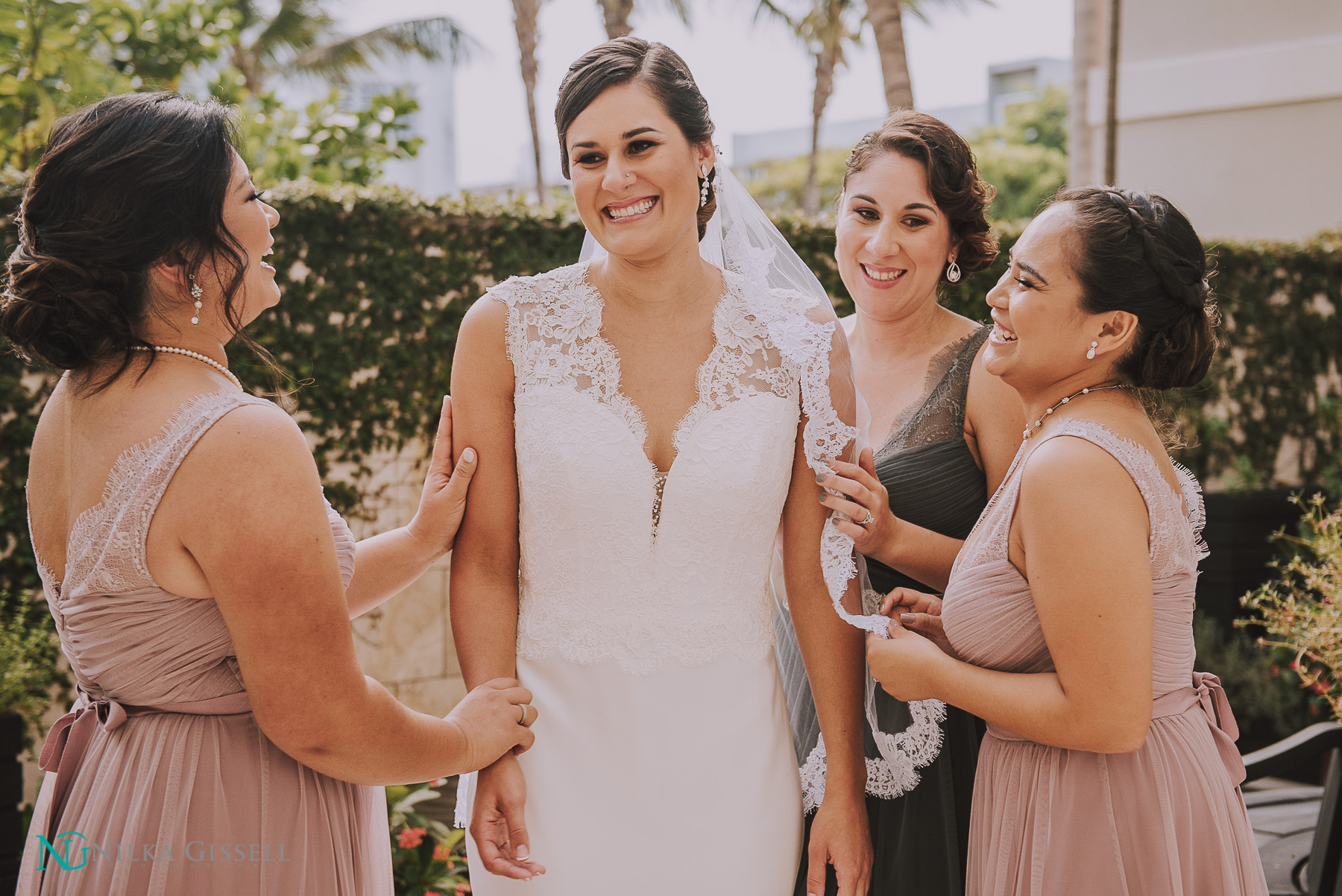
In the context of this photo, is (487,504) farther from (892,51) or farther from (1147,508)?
(892,51)

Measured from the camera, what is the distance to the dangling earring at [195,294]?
1672mm

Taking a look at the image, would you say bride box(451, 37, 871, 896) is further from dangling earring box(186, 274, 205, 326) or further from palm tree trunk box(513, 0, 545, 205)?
palm tree trunk box(513, 0, 545, 205)

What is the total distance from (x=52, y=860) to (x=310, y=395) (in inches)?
152

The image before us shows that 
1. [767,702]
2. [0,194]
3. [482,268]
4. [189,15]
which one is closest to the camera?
[767,702]

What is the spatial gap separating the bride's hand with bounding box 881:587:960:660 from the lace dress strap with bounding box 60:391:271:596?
145cm

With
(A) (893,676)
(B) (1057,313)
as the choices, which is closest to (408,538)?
(A) (893,676)

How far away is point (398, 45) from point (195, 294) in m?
28.7

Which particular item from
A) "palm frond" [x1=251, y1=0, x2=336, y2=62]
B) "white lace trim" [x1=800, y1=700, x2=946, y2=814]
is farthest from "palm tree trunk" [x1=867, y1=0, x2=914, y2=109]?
"palm frond" [x1=251, y1=0, x2=336, y2=62]

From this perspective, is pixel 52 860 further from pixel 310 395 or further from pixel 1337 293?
pixel 1337 293

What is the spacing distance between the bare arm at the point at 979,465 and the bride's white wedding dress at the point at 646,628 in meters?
0.33

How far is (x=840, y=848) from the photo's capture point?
86.4 inches

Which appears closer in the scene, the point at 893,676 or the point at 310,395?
the point at 893,676

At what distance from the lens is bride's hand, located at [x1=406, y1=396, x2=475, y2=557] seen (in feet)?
7.39

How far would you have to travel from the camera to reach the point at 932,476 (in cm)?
266
